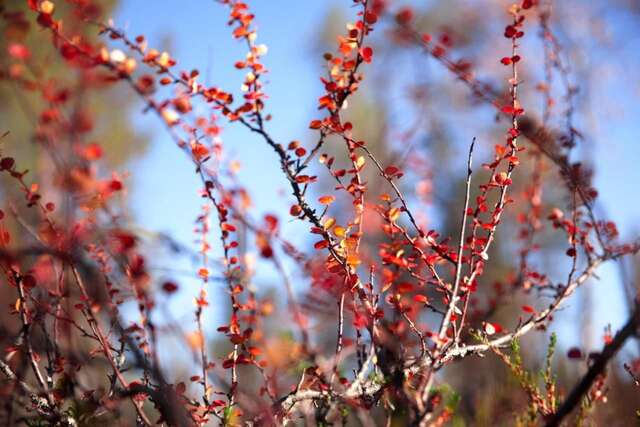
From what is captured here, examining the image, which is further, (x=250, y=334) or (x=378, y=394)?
(x=250, y=334)

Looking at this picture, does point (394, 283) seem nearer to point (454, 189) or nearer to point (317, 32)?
point (454, 189)

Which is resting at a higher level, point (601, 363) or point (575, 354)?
point (575, 354)

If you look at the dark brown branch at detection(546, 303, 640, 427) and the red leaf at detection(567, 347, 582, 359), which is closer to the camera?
the dark brown branch at detection(546, 303, 640, 427)

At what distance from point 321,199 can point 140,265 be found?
67 cm

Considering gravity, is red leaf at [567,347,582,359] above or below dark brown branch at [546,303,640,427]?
above

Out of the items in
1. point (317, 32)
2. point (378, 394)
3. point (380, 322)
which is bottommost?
point (378, 394)

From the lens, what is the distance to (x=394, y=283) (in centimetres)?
179

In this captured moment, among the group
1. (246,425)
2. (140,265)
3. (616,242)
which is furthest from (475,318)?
(140,265)

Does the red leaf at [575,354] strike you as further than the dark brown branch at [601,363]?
Yes

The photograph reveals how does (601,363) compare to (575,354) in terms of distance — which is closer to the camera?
(601,363)

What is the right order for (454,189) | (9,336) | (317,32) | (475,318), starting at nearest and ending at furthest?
(9,336) → (475,318) → (454,189) → (317,32)

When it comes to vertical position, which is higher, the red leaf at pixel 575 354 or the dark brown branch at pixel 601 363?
the red leaf at pixel 575 354

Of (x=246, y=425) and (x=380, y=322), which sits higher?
(x=380, y=322)

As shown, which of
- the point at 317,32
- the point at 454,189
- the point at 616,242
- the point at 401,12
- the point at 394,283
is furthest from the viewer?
the point at 317,32
